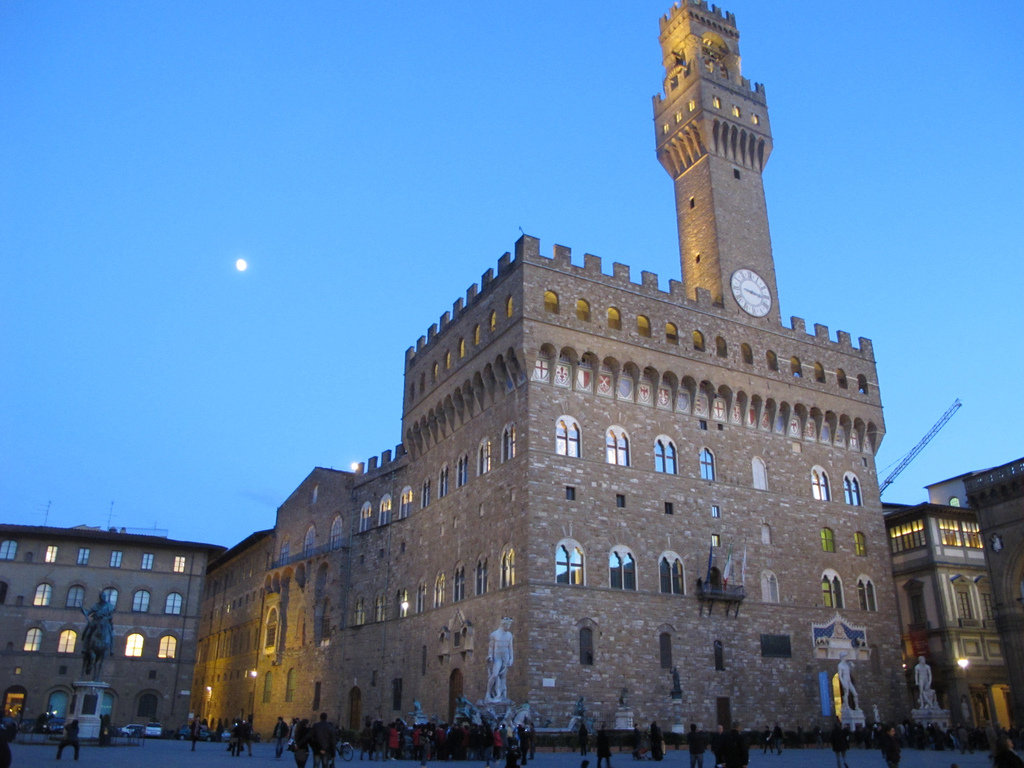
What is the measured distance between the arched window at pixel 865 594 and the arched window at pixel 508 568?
648 inches

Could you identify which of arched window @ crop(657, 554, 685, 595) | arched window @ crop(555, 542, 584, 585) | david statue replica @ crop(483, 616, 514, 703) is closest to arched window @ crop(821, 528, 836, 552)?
arched window @ crop(657, 554, 685, 595)

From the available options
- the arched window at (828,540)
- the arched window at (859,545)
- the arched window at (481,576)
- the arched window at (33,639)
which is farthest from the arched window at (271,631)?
the arched window at (859,545)

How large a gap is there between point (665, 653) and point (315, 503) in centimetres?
2548

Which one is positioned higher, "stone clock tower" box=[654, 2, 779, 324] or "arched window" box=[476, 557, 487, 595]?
"stone clock tower" box=[654, 2, 779, 324]

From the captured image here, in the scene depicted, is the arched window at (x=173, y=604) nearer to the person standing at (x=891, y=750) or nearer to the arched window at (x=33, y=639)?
the arched window at (x=33, y=639)

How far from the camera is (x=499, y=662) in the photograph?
28.2 metres

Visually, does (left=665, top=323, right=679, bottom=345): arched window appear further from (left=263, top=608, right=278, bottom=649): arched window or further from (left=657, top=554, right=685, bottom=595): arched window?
(left=263, top=608, right=278, bottom=649): arched window

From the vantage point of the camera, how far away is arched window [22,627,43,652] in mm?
48562

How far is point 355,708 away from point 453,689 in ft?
31.3

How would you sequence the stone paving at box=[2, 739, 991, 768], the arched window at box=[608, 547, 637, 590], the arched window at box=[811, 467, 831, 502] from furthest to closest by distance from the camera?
1. the arched window at box=[811, 467, 831, 502]
2. the arched window at box=[608, 547, 637, 590]
3. the stone paving at box=[2, 739, 991, 768]

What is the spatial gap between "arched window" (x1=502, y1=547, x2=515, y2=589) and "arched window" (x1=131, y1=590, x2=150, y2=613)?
101 ft

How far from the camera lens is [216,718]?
5806cm

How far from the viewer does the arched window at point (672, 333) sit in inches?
1398

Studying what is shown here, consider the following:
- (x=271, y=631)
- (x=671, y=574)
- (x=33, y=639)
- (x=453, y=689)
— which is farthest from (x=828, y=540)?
(x=33, y=639)
